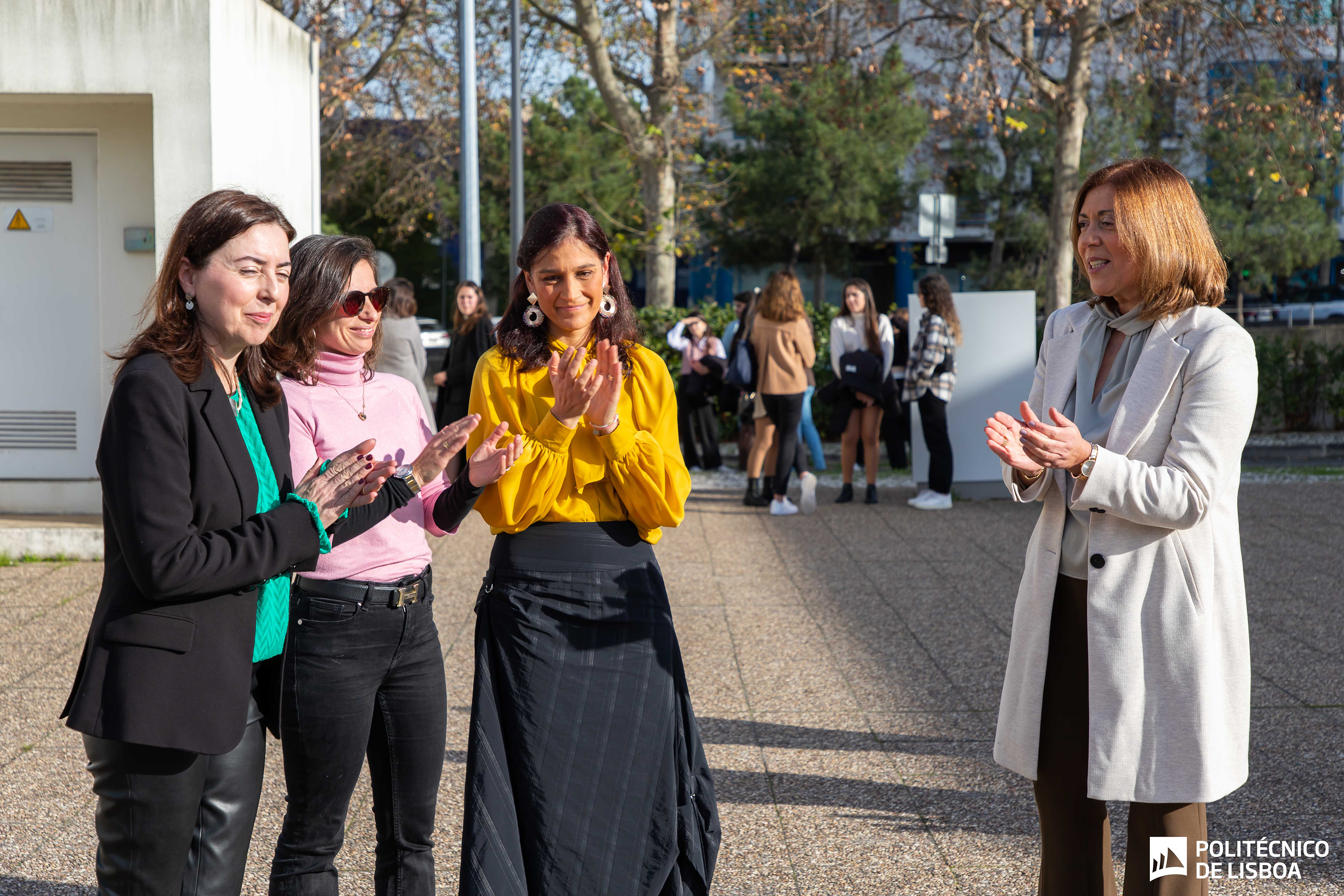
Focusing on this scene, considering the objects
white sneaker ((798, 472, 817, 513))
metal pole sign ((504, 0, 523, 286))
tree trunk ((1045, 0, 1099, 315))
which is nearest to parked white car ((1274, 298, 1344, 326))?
tree trunk ((1045, 0, 1099, 315))

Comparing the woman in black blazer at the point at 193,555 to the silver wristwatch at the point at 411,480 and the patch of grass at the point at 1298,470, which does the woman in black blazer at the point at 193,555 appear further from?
the patch of grass at the point at 1298,470

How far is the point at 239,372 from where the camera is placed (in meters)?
2.57

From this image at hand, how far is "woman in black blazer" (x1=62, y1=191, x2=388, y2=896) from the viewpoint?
86.2 inches

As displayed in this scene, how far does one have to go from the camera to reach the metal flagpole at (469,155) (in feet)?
40.5

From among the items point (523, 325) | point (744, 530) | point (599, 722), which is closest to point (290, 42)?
point (744, 530)

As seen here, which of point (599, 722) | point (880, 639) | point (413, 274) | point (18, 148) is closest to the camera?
point (599, 722)

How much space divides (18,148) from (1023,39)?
11825mm

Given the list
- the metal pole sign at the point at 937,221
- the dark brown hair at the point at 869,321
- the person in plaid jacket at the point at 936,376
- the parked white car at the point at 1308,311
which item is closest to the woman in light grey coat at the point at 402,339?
the dark brown hair at the point at 869,321

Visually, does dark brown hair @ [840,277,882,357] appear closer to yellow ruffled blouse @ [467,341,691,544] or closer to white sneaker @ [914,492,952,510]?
white sneaker @ [914,492,952,510]

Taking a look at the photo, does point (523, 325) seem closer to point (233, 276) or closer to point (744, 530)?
point (233, 276)

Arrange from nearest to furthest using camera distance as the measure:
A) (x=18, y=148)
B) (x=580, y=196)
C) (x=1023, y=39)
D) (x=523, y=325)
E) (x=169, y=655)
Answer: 1. (x=169, y=655)
2. (x=523, y=325)
3. (x=18, y=148)
4. (x=1023, y=39)
5. (x=580, y=196)

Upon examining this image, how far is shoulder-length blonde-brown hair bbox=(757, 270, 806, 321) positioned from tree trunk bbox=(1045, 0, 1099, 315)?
6.86m

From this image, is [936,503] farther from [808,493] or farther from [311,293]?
[311,293]

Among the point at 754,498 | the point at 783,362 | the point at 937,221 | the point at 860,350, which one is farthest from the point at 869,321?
the point at 937,221
